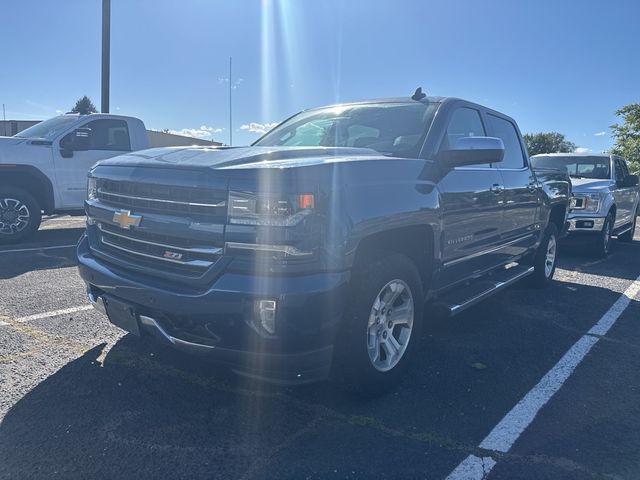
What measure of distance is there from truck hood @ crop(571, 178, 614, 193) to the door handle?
525cm

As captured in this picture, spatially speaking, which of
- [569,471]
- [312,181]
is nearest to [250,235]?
[312,181]

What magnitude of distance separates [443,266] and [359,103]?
1686mm

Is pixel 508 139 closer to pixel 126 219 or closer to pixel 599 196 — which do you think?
pixel 126 219

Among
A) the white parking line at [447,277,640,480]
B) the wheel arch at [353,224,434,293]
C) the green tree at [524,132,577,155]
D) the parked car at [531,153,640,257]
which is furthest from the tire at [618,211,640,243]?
the green tree at [524,132,577,155]

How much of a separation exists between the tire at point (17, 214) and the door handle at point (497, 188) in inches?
280

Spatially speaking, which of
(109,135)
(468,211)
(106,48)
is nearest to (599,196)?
(468,211)

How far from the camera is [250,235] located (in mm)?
2605

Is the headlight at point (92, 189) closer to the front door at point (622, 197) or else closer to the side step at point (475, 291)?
the side step at point (475, 291)

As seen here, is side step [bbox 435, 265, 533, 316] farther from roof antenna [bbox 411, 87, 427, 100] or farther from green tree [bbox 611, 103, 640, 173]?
A: green tree [bbox 611, 103, 640, 173]

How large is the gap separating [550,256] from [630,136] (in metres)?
32.4

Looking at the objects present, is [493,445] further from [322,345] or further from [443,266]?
[443,266]

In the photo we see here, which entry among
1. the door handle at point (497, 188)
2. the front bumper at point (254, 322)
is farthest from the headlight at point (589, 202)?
the front bumper at point (254, 322)

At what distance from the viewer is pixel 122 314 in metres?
3.04

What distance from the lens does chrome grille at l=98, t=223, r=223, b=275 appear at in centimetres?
274
